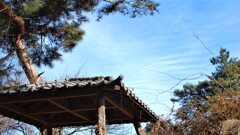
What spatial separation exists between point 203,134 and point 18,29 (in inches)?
214

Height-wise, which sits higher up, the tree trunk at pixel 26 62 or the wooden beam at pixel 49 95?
the tree trunk at pixel 26 62

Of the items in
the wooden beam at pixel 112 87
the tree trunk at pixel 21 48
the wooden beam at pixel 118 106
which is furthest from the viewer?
the tree trunk at pixel 21 48

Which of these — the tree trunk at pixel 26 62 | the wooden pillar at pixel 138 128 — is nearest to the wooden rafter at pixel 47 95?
the wooden pillar at pixel 138 128

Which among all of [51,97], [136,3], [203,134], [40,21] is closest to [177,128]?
[203,134]

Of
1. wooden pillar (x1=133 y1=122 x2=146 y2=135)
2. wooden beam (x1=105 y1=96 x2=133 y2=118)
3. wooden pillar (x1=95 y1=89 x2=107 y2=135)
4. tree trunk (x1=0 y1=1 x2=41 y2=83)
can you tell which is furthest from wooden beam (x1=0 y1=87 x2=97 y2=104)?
tree trunk (x1=0 y1=1 x2=41 y2=83)

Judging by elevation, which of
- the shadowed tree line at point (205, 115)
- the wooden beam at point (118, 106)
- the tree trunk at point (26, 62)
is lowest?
the shadowed tree line at point (205, 115)

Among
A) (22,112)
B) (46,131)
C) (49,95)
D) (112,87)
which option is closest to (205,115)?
(112,87)

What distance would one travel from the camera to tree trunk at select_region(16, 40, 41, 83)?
8289mm

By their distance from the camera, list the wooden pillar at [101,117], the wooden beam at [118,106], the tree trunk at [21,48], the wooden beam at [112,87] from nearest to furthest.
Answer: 1. the wooden beam at [112,87]
2. the wooden pillar at [101,117]
3. the wooden beam at [118,106]
4. the tree trunk at [21,48]

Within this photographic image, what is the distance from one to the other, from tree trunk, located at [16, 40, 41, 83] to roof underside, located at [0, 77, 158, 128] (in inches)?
67.8

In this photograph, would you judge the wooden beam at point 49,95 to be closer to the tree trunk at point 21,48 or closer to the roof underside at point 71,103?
the roof underside at point 71,103

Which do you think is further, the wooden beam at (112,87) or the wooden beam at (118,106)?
the wooden beam at (118,106)

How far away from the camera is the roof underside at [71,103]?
5027 millimetres

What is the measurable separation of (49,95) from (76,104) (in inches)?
61.4
